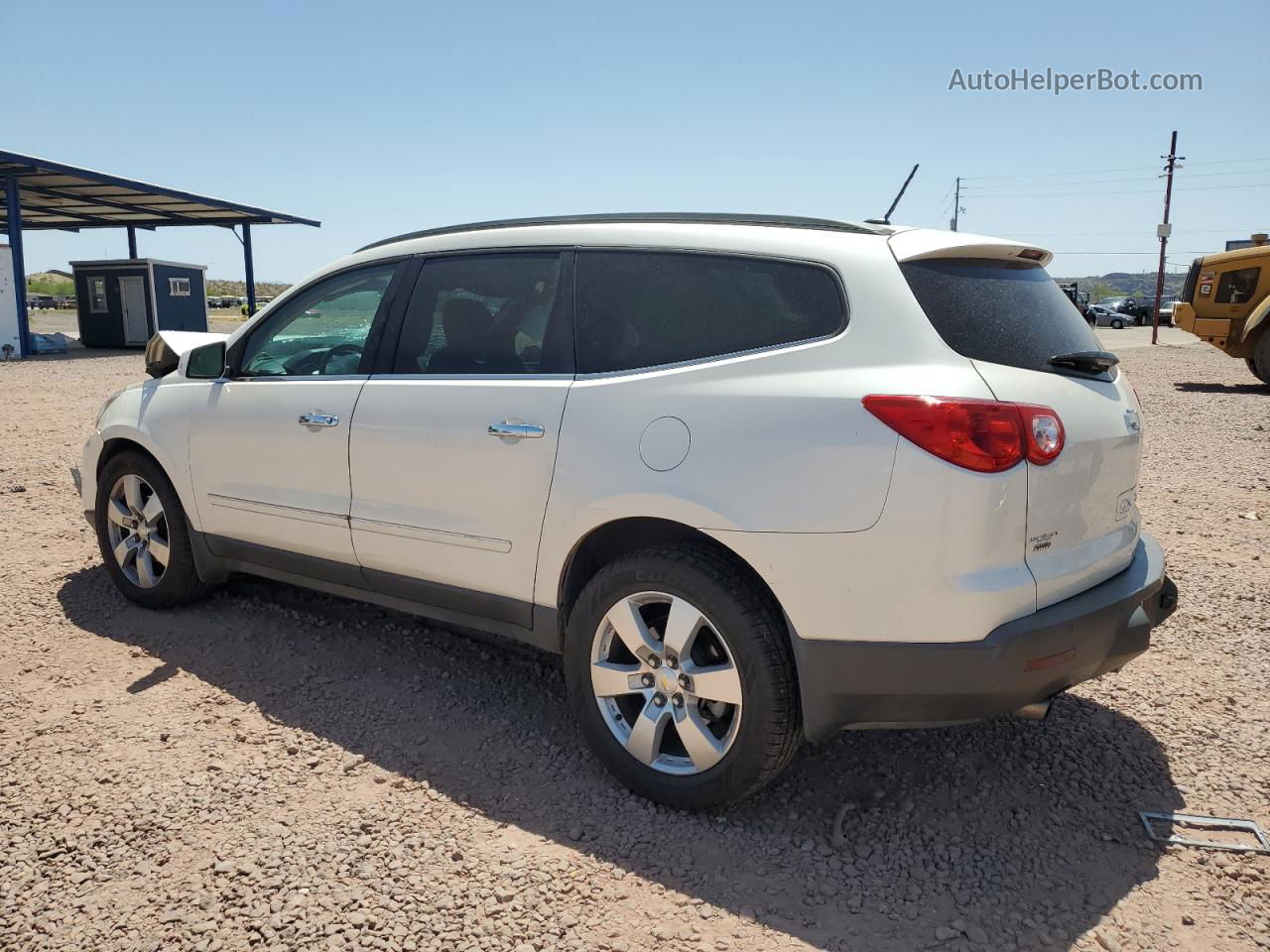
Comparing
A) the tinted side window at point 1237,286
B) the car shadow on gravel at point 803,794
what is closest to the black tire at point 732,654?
the car shadow on gravel at point 803,794

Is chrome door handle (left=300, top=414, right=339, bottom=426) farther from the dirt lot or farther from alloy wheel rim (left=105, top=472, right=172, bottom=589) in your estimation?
alloy wheel rim (left=105, top=472, right=172, bottom=589)

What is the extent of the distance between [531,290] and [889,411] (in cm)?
147

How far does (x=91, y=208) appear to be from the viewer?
27156 mm

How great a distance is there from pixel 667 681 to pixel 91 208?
30.0m

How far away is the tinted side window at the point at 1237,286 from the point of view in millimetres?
15859

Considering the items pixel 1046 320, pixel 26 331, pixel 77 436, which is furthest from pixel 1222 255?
pixel 26 331

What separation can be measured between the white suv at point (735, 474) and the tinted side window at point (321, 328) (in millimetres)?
48

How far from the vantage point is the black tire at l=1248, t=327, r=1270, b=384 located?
1529 cm

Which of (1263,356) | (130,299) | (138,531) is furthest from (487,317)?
(130,299)

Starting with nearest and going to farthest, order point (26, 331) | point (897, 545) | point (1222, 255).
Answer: point (897, 545), point (1222, 255), point (26, 331)

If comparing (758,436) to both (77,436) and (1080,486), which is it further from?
(77,436)

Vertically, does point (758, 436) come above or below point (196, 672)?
above

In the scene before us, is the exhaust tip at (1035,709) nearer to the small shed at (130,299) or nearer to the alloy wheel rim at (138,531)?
the alloy wheel rim at (138,531)

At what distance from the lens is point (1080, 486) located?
2672 millimetres
